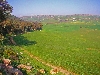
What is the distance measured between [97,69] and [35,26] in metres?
95.4

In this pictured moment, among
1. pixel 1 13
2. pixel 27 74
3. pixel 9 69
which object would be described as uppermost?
pixel 1 13

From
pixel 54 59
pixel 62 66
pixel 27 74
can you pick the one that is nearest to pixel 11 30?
pixel 54 59

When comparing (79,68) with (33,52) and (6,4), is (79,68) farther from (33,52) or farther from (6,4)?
(6,4)

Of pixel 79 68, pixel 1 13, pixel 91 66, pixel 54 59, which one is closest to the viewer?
pixel 79 68

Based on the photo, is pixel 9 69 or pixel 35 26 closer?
pixel 9 69

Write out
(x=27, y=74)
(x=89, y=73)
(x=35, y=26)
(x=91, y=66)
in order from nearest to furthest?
(x=27, y=74) → (x=89, y=73) → (x=91, y=66) → (x=35, y=26)

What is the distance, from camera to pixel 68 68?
1116 inches

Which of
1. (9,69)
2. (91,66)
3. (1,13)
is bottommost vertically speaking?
(91,66)

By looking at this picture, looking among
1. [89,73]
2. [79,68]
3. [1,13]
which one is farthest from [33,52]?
[89,73]

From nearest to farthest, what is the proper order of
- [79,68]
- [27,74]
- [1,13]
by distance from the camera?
[27,74] → [79,68] → [1,13]

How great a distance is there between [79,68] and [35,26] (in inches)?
3743

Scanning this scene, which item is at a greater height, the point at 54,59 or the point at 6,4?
the point at 6,4

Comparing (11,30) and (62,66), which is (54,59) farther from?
(11,30)

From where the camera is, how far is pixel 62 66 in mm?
29422
